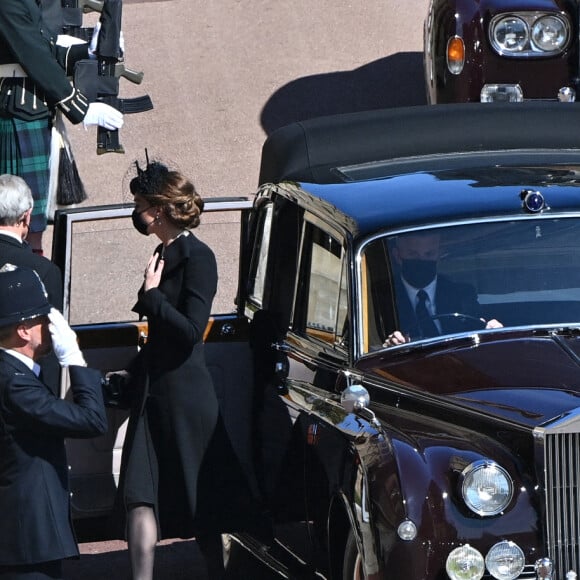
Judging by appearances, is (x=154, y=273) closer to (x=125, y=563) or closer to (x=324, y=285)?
(x=324, y=285)

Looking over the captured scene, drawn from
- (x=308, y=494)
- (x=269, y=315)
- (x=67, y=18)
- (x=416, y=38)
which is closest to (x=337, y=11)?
(x=416, y=38)

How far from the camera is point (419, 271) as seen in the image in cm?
574

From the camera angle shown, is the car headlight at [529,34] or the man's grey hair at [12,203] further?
the car headlight at [529,34]

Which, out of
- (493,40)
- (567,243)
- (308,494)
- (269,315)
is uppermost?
(493,40)

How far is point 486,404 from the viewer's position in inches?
201

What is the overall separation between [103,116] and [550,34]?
3.33 m

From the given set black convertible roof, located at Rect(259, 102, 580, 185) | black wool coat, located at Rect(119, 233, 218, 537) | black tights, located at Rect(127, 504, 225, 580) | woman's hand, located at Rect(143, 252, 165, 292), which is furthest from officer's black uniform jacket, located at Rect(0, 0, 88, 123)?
black tights, located at Rect(127, 504, 225, 580)

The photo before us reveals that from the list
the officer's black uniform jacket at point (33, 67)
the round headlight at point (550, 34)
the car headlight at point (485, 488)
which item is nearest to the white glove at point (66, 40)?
the officer's black uniform jacket at point (33, 67)

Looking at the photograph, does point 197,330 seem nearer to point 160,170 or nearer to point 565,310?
point 160,170

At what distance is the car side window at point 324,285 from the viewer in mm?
5895

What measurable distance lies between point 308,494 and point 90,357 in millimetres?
1513

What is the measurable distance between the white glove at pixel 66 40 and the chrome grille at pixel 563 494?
450 centimetres

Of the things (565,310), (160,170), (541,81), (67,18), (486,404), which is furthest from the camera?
(541,81)

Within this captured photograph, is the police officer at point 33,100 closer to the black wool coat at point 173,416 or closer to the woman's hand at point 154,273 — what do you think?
the woman's hand at point 154,273
